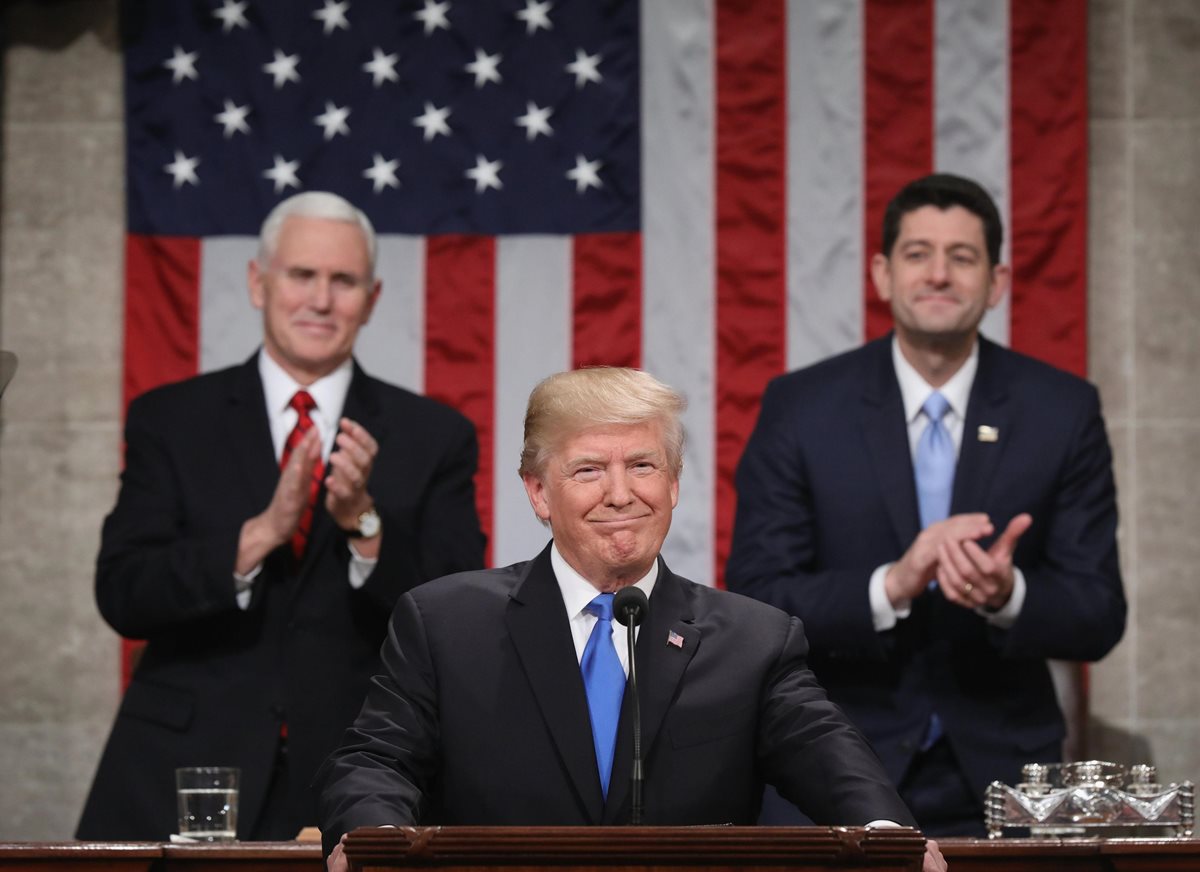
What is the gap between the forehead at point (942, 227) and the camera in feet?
14.1

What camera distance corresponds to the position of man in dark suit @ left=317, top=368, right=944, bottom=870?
268 centimetres

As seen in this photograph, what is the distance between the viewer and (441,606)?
9.27 feet

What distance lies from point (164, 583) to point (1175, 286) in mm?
3165

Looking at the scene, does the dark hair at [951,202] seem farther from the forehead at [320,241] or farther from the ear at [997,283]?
the forehead at [320,241]

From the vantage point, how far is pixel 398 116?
539cm

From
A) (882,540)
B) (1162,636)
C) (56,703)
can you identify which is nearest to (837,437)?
(882,540)

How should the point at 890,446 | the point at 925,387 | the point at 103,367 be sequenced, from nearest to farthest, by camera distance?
1. the point at 890,446
2. the point at 925,387
3. the point at 103,367

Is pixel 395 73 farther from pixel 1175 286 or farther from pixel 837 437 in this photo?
pixel 1175 286

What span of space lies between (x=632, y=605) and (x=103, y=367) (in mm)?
3395

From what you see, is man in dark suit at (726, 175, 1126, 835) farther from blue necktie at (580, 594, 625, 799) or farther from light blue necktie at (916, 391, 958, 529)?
blue necktie at (580, 594, 625, 799)

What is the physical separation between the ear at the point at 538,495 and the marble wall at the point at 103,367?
2.90 m

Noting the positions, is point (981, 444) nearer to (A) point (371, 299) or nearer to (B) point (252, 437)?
(A) point (371, 299)

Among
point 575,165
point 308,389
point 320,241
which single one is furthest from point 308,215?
point 575,165

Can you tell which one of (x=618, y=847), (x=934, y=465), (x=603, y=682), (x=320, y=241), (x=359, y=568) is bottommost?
(x=618, y=847)
